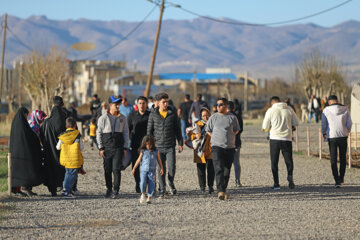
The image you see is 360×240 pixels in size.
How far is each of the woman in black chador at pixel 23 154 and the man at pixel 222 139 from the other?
3192mm

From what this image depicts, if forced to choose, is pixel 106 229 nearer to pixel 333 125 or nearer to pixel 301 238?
pixel 301 238

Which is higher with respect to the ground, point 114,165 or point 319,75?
point 319,75

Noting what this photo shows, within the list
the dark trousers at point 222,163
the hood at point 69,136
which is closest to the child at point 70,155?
the hood at point 69,136

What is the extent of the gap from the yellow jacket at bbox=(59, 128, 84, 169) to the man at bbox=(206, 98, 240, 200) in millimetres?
2343

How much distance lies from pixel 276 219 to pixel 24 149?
204 inches

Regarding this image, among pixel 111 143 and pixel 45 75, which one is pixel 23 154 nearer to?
pixel 111 143

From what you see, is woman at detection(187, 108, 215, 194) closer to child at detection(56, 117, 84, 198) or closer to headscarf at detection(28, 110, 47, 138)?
child at detection(56, 117, 84, 198)

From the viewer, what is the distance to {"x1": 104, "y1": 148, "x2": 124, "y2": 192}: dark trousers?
43.3 feet

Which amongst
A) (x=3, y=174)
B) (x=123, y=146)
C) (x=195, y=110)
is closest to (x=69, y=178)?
(x=123, y=146)

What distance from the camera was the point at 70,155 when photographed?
13.4m

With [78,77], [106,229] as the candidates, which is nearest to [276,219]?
[106,229]

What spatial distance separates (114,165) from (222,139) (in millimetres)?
1917

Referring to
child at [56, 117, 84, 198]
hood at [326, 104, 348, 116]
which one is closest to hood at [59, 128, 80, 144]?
child at [56, 117, 84, 198]

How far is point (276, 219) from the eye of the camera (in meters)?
10.6
